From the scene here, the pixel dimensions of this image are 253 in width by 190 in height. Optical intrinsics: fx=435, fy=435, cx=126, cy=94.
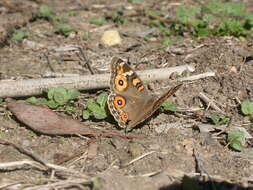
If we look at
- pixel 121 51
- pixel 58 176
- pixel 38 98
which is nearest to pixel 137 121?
pixel 58 176

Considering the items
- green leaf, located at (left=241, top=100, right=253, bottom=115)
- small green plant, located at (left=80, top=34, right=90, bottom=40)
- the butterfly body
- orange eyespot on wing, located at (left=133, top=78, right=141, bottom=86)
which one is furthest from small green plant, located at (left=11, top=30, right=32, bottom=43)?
green leaf, located at (left=241, top=100, right=253, bottom=115)

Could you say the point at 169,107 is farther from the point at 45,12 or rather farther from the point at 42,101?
the point at 45,12

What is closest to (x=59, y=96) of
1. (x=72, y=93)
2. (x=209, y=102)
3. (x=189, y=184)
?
(x=72, y=93)

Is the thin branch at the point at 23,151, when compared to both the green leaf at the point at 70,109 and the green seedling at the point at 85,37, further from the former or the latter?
the green seedling at the point at 85,37

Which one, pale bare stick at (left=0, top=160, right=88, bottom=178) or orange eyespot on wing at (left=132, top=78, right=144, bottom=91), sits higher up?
orange eyespot on wing at (left=132, top=78, right=144, bottom=91)

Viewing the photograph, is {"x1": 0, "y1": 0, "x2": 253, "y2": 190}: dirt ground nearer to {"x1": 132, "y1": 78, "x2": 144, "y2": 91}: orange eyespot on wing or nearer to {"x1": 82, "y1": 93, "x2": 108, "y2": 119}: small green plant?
{"x1": 82, "y1": 93, "x2": 108, "y2": 119}: small green plant
